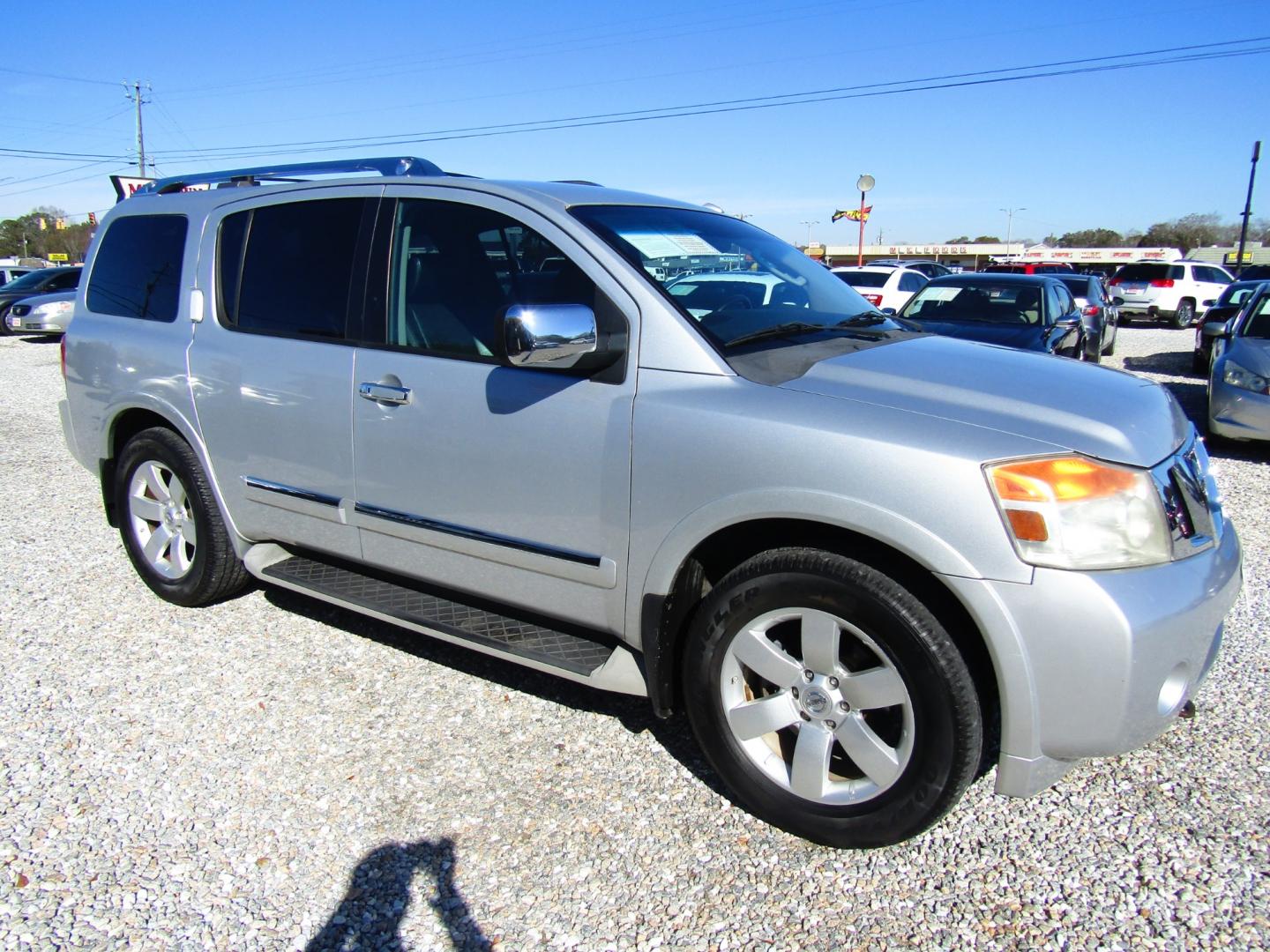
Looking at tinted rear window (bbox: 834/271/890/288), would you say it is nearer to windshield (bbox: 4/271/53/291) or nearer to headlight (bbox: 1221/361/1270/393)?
headlight (bbox: 1221/361/1270/393)

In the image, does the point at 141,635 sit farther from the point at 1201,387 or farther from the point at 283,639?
the point at 1201,387

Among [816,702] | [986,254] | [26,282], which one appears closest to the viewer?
[816,702]

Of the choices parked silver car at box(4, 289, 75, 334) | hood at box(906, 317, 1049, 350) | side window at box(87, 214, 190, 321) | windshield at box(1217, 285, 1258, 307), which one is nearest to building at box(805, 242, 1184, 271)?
windshield at box(1217, 285, 1258, 307)

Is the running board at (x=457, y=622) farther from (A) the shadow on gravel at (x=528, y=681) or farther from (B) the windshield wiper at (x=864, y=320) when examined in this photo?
(B) the windshield wiper at (x=864, y=320)

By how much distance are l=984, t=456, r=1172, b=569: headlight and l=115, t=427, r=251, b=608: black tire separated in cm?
328

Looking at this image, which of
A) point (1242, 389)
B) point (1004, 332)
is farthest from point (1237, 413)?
point (1004, 332)

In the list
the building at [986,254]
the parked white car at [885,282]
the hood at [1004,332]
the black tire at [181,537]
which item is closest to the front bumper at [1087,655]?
the black tire at [181,537]

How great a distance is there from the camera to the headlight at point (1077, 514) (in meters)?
2.22

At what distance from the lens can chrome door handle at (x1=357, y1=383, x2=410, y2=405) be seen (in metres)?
3.24

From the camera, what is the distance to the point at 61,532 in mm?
5695

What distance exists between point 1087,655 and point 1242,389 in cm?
691

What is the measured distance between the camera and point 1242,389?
25.3ft

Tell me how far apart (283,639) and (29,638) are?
1139 mm

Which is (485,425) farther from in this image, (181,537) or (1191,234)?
(1191,234)
